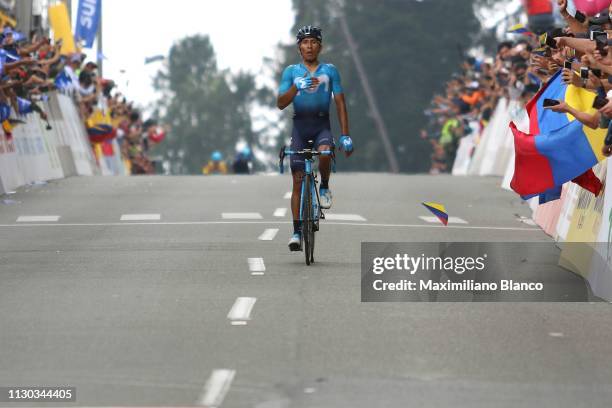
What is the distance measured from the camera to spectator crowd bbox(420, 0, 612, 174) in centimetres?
1412

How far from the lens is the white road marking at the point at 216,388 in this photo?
8.98 meters

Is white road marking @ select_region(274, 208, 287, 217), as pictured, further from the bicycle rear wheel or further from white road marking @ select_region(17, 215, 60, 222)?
the bicycle rear wheel

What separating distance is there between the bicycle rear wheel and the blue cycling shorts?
9.1 inches

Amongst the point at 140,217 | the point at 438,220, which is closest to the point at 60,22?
the point at 140,217

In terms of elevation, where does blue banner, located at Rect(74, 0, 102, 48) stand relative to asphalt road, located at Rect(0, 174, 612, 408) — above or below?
below

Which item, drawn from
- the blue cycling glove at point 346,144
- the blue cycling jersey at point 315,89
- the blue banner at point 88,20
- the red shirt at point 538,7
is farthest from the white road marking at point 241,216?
the blue banner at point 88,20

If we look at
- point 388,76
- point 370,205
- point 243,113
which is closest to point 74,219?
point 370,205

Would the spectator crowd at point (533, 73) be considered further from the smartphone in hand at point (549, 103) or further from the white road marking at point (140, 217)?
the white road marking at point (140, 217)

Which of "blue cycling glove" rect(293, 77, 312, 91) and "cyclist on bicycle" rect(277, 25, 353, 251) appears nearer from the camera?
"blue cycling glove" rect(293, 77, 312, 91)

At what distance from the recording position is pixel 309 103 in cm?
1659

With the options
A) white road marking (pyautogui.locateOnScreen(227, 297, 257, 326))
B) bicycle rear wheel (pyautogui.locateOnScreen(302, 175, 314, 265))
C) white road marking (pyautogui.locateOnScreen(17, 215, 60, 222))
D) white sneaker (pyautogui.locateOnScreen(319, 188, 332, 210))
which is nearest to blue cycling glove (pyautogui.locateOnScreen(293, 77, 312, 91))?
bicycle rear wheel (pyautogui.locateOnScreen(302, 175, 314, 265))

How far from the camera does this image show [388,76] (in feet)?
338

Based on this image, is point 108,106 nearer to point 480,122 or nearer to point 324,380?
point 480,122

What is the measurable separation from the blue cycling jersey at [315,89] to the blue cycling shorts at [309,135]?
3.9 inches
